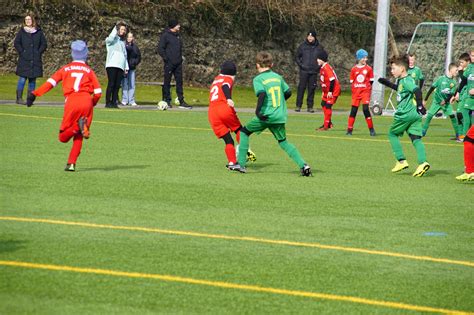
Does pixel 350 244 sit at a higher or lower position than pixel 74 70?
lower

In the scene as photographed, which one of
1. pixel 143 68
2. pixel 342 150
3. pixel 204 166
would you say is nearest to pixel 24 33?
pixel 143 68

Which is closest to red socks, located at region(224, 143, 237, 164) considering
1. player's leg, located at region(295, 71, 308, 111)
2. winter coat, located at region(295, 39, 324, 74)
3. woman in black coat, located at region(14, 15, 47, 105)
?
woman in black coat, located at region(14, 15, 47, 105)

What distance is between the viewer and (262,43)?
35.9m

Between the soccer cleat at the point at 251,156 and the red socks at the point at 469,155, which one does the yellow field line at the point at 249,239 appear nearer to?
the red socks at the point at 469,155

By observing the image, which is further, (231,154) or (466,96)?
(466,96)

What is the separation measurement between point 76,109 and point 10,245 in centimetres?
509

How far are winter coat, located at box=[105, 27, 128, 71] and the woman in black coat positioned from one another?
1.69 meters

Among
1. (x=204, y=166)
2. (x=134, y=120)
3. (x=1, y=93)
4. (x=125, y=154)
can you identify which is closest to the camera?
(x=204, y=166)

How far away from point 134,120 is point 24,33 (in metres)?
4.55

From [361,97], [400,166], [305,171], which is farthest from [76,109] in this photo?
[361,97]

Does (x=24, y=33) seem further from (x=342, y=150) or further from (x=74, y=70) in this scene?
(x=74, y=70)

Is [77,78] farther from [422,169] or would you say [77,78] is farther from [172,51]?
[172,51]

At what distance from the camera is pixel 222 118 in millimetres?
15047

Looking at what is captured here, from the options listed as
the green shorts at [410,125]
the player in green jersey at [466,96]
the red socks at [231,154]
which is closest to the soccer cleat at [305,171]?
the red socks at [231,154]
